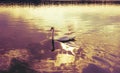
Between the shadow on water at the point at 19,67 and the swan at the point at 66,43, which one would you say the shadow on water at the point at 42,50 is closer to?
the swan at the point at 66,43

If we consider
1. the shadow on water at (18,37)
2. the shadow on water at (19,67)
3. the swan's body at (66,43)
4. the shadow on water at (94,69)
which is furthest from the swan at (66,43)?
the shadow on water at (19,67)

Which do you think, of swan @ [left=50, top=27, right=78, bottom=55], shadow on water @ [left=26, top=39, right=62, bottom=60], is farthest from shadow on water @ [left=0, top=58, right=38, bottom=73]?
swan @ [left=50, top=27, right=78, bottom=55]

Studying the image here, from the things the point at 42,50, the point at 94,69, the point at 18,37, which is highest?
the point at 18,37

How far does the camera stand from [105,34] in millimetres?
40781

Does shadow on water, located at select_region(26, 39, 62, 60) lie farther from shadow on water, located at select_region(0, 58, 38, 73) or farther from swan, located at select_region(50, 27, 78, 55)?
shadow on water, located at select_region(0, 58, 38, 73)

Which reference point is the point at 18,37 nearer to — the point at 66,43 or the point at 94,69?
the point at 66,43

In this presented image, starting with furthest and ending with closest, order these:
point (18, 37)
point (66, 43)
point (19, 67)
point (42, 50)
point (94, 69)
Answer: point (18, 37) → point (66, 43) → point (42, 50) → point (19, 67) → point (94, 69)

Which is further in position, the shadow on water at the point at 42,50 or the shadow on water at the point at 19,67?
the shadow on water at the point at 42,50

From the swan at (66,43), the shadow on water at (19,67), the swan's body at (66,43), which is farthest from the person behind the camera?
the swan at (66,43)

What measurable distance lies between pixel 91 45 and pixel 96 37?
18.2ft

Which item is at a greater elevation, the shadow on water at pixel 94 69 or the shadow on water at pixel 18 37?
the shadow on water at pixel 18 37

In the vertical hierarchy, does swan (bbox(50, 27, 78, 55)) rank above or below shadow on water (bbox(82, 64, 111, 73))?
above

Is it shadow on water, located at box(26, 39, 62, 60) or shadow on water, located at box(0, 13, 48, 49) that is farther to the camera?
shadow on water, located at box(0, 13, 48, 49)

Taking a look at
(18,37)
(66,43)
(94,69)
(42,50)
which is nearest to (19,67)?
(42,50)
